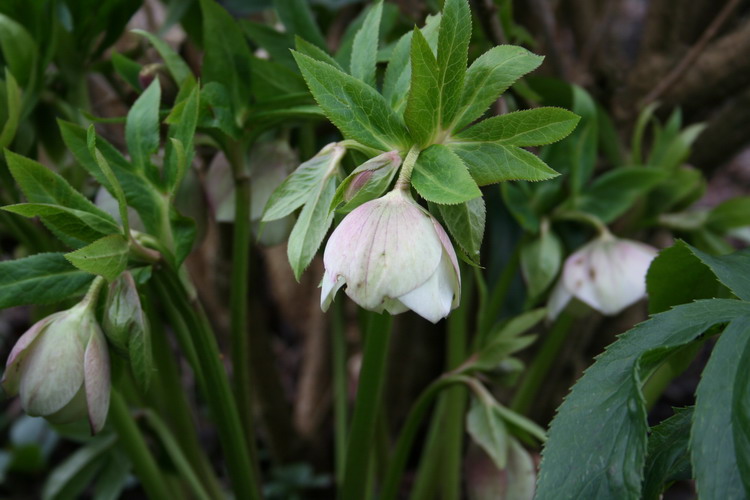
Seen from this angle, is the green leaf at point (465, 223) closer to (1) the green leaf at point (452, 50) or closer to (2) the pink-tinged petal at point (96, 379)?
(1) the green leaf at point (452, 50)

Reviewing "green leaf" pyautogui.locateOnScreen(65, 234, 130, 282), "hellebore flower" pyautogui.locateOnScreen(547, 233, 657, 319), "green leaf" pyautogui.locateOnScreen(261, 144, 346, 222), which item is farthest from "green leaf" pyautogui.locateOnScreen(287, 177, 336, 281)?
"hellebore flower" pyautogui.locateOnScreen(547, 233, 657, 319)

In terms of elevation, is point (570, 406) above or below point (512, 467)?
above

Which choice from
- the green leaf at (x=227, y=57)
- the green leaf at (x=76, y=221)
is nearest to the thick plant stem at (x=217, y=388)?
the green leaf at (x=76, y=221)

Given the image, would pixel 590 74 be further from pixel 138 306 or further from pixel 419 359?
pixel 138 306

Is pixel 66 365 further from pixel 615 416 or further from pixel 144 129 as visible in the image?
pixel 615 416

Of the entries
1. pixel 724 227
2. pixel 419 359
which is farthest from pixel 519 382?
pixel 724 227
